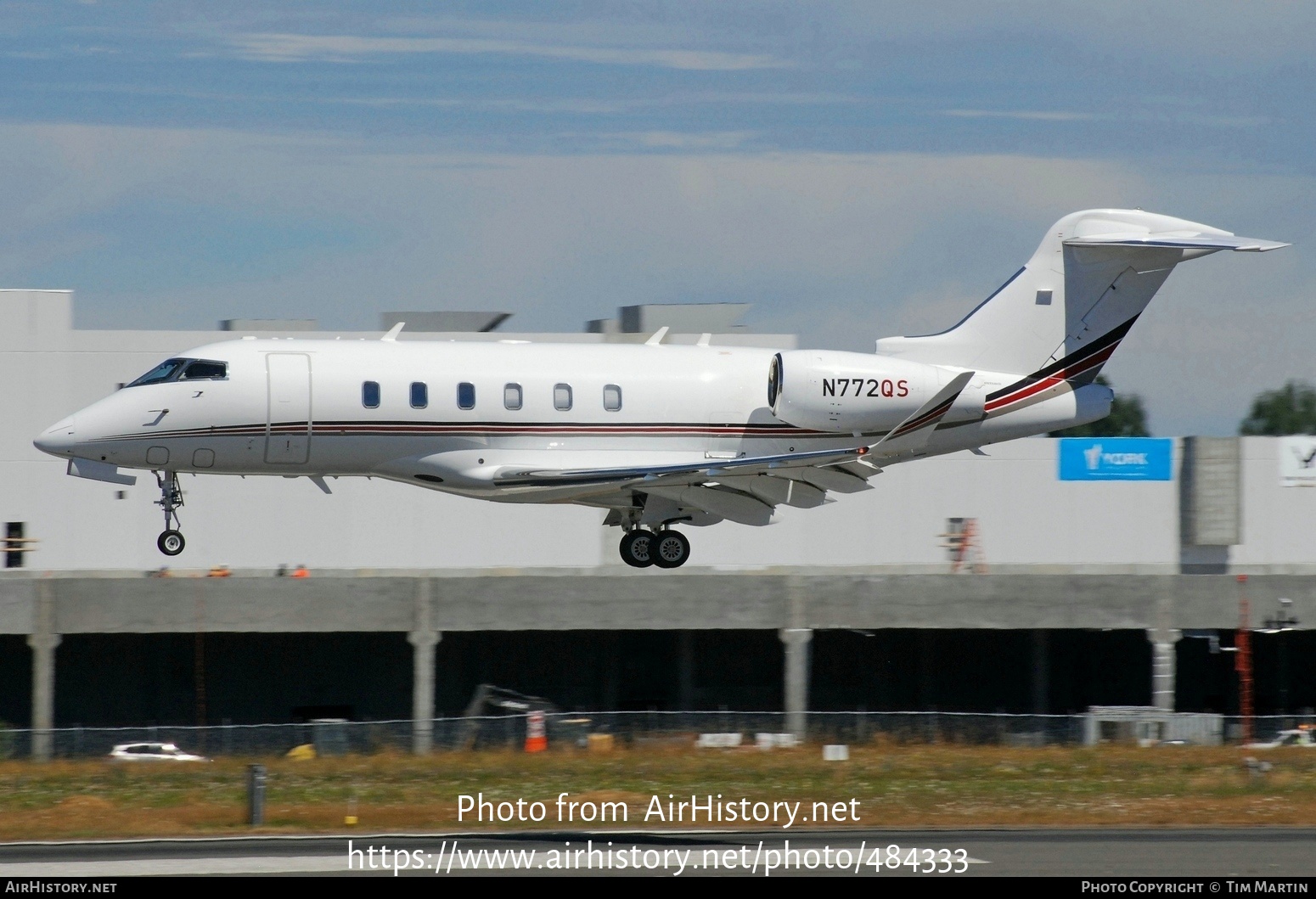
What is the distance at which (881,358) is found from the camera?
28531 millimetres

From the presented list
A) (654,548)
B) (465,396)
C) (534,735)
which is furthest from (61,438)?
(654,548)

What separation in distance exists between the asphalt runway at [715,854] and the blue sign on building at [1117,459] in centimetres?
2461

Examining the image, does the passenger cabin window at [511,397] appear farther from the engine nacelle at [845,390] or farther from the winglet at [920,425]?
the winglet at [920,425]

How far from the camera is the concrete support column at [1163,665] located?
125 ft

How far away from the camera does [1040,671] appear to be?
42344mm

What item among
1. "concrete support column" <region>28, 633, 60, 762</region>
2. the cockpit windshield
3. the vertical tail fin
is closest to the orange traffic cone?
the cockpit windshield

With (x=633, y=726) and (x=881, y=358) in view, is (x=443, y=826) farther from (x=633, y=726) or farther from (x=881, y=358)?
(x=881, y=358)

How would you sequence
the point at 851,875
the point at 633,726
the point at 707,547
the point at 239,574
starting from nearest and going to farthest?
the point at 851,875 < the point at 633,726 < the point at 239,574 < the point at 707,547

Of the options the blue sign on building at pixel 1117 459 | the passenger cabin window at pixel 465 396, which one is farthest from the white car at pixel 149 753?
the blue sign on building at pixel 1117 459

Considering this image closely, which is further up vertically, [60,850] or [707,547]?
[707,547]

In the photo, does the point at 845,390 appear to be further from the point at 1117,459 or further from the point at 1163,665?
the point at 1117,459

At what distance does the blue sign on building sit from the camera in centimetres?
4794

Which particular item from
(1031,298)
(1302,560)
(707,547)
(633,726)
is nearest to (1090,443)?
(1302,560)
